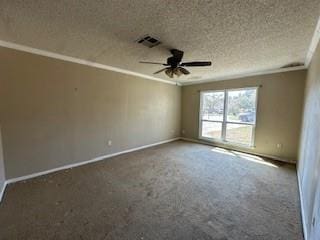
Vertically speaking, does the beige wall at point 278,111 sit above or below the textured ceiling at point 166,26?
below

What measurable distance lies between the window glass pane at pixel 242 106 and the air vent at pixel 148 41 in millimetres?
3379

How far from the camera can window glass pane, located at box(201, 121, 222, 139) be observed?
5.23 m

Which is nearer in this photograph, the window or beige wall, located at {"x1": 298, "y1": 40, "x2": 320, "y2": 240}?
beige wall, located at {"x1": 298, "y1": 40, "x2": 320, "y2": 240}

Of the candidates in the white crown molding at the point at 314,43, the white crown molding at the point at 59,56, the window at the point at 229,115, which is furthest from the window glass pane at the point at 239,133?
the white crown molding at the point at 59,56

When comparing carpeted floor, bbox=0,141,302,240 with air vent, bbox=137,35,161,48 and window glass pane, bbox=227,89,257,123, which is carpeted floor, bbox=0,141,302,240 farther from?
air vent, bbox=137,35,161,48

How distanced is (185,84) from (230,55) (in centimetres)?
314

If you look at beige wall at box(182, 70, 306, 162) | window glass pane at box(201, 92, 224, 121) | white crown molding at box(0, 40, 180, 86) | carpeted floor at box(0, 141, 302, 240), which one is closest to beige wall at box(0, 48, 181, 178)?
white crown molding at box(0, 40, 180, 86)

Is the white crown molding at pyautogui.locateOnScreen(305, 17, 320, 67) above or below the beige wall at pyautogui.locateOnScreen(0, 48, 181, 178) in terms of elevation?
above

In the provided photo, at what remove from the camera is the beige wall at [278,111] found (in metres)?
3.66

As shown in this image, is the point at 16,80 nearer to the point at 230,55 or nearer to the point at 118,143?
the point at 118,143

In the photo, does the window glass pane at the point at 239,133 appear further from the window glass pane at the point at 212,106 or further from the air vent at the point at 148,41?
the air vent at the point at 148,41

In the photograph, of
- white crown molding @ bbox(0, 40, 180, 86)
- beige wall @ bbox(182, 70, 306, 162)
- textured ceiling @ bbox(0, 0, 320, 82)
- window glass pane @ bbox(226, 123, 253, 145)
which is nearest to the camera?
textured ceiling @ bbox(0, 0, 320, 82)

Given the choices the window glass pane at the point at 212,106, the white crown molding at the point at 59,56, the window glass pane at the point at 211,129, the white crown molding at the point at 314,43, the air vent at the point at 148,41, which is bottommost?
the window glass pane at the point at 211,129

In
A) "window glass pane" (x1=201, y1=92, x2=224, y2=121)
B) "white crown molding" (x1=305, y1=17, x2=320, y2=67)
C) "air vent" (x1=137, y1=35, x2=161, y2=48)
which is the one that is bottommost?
"window glass pane" (x1=201, y1=92, x2=224, y2=121)
